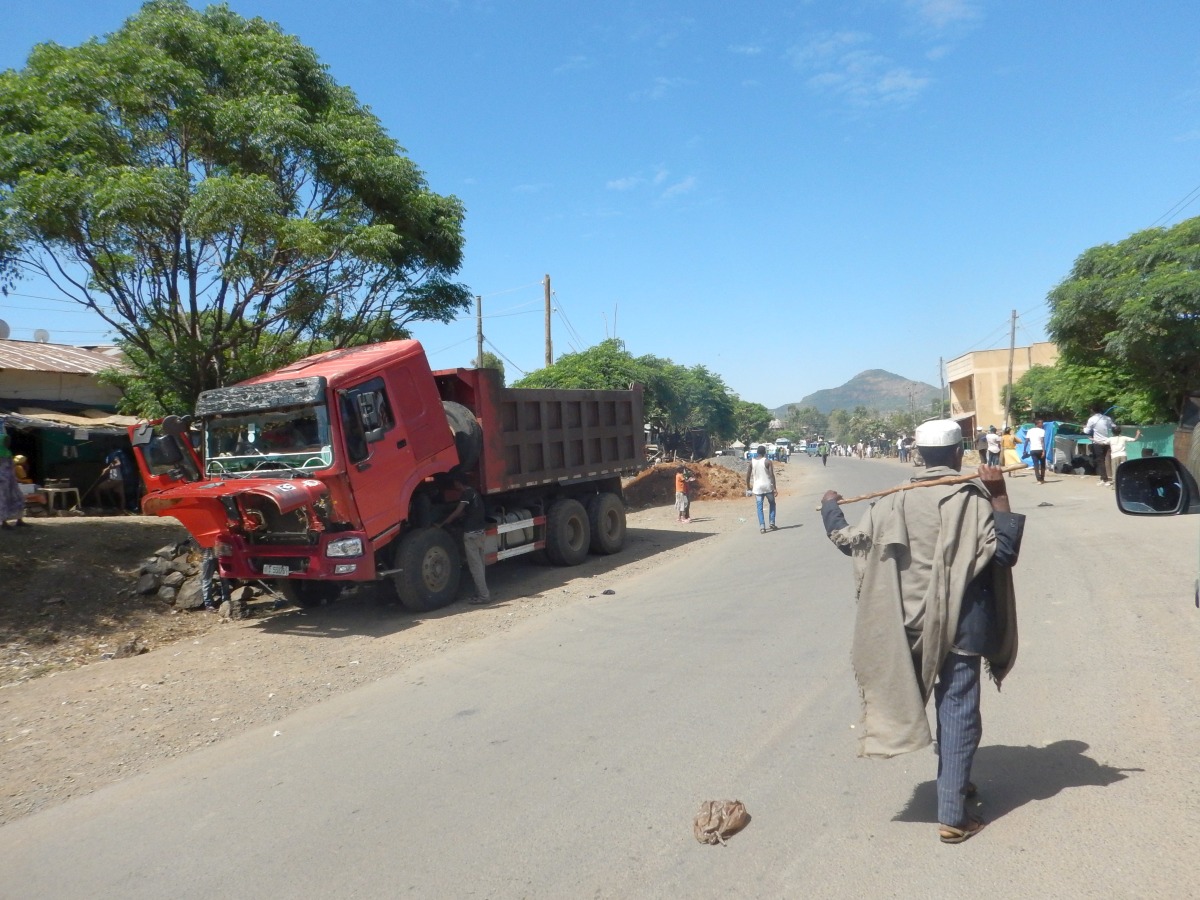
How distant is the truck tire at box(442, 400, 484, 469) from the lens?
10711mm

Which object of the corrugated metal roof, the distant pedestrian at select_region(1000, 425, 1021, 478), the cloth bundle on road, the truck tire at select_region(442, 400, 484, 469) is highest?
the corrugated metal roof

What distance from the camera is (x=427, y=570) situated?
988 cm

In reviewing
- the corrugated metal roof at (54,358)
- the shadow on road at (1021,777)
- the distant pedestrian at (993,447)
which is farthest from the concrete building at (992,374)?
the shadow on road at (1021,777)

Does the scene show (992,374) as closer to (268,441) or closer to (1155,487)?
(268,441)

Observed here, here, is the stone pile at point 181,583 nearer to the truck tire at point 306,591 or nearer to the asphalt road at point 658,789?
the truck tire at point 306,591

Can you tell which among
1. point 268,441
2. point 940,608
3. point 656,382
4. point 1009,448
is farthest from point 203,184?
point 1009,448

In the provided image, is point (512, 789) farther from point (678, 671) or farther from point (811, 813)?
point (678, 671)

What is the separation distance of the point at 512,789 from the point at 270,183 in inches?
366

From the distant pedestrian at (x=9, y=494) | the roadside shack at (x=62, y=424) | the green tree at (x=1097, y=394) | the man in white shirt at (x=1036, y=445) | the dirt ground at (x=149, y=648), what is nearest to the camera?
the dirt ground at (x=149, y=648)

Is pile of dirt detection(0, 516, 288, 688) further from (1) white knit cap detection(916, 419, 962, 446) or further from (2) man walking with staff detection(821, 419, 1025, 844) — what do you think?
(1) white knit cap detection(916, 419, 962, 446)

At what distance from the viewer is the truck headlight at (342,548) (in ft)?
29.1

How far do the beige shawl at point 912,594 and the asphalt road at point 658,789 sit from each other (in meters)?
0.53

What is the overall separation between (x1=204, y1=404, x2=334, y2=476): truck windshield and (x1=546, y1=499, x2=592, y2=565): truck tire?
426cm

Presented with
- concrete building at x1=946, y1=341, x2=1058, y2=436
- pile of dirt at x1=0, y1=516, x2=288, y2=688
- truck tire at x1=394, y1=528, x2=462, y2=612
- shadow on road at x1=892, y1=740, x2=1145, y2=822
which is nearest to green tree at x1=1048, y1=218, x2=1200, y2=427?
truck tire at x1=394, y1=528, x2=462, y2=612
